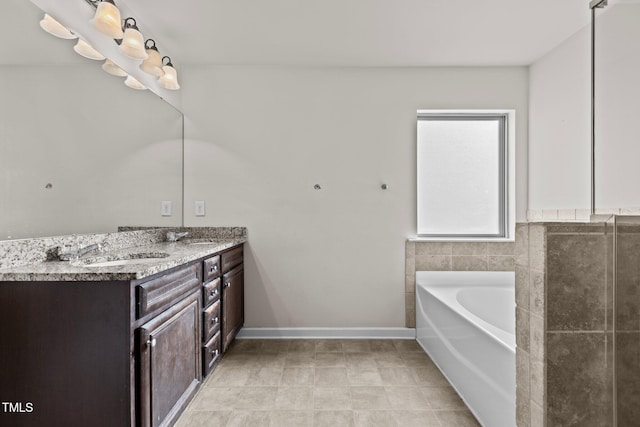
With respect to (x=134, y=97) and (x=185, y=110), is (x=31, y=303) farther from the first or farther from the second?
(x=185, y=110)

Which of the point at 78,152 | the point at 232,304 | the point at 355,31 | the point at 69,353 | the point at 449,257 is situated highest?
the point at 355,31

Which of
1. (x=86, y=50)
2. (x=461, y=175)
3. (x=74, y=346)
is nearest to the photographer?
(x=74, y=346)

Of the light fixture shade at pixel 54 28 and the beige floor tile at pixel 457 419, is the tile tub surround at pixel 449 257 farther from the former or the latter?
the light fixture shade at pixel 54 28

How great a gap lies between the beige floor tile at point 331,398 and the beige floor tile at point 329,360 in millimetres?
315

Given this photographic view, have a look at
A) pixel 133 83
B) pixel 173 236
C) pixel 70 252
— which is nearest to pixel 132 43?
pixel 133 83

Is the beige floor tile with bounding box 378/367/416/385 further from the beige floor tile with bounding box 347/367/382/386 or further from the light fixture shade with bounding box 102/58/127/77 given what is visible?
the light fixture shade with bounding box 102/58/127/77

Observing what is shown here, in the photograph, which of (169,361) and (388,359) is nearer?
(169,361)

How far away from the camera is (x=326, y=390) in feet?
7.06

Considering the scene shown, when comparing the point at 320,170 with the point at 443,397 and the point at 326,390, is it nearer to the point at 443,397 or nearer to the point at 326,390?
the point at 326,390

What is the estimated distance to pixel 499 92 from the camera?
3.02 meters

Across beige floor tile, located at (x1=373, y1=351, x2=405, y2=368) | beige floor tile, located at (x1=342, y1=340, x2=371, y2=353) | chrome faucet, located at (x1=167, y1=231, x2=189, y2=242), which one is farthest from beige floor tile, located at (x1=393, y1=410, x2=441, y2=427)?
chrome faucet, located at (x1=167, y1=231, x2=189, y2=242)

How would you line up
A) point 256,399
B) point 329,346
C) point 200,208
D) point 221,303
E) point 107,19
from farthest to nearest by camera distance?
point 200,208 < point 329,346 < point 221,303 < point 256,399 < point 107,19

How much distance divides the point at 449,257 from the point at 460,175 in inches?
28.9

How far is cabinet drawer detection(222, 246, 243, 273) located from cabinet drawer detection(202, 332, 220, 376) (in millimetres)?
448
